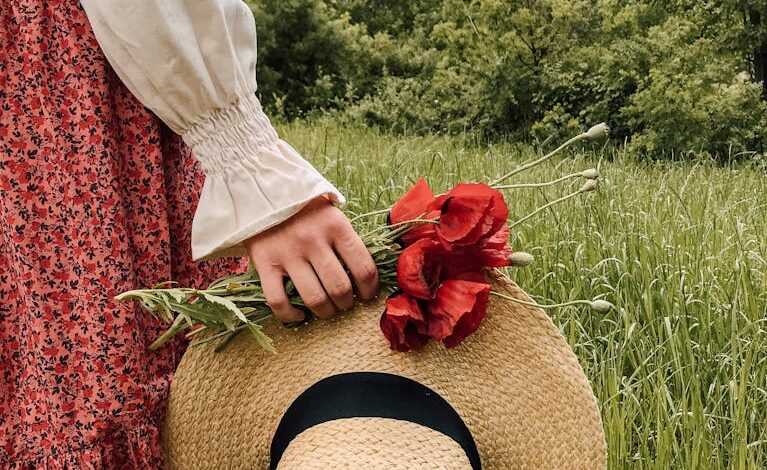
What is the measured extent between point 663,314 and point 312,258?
1299 millimetres

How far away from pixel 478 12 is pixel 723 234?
6440 millimetres

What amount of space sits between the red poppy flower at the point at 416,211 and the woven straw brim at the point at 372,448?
21 cm

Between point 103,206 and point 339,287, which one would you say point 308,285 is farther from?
point 103,206

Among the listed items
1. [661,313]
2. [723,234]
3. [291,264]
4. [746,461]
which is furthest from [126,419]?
[723,234]

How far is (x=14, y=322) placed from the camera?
964mm

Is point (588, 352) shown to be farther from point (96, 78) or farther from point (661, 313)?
point (96, 78)

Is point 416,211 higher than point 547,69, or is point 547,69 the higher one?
point 416,211

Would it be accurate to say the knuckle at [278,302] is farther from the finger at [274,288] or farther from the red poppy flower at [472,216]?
the red poppy flower at [472,216]

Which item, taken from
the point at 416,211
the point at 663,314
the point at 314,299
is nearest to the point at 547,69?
the point at 663,314

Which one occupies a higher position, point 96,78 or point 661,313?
point 96,78

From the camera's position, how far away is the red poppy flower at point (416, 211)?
922mm

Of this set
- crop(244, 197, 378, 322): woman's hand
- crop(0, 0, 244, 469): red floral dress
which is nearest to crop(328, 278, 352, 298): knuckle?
crop(244, 197, 378, 322): woman's hand

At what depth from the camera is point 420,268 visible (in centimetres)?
87

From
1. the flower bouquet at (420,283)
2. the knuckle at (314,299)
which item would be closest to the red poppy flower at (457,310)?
the flower bouquet at (420,283)
